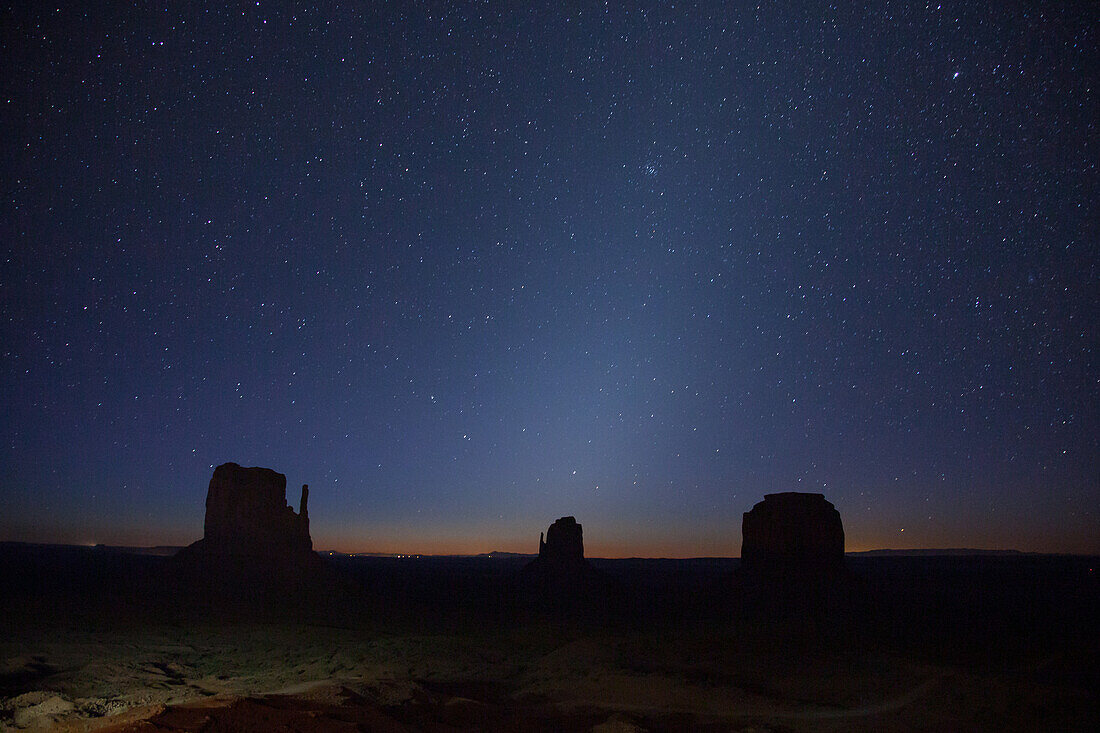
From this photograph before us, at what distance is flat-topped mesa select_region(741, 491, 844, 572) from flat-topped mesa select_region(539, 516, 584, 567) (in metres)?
26.4

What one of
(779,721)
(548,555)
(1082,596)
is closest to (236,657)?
(779,721)

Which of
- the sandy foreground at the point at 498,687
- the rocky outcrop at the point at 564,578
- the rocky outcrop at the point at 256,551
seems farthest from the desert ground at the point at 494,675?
the rocky outcrop at the point at 564,578

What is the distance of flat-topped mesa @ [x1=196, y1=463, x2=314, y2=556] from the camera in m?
55.1

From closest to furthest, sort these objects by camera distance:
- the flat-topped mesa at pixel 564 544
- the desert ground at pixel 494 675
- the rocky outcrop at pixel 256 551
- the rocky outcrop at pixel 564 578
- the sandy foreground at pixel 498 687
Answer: the sandy foreground at pixel 498 687
the desert ground at pixel 494 675
the rocky outcrop at pixel 256 551
the rocky outcrop at pixel 564 578
the flat-topped mesa at pixel 564 544

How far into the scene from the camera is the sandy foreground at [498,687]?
13188mm

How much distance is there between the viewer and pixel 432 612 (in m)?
50.7

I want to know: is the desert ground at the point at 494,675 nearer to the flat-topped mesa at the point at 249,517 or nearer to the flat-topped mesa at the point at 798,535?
the flat-topped mesa at the point at 249,517

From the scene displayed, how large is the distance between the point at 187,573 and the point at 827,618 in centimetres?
Answer: 5214

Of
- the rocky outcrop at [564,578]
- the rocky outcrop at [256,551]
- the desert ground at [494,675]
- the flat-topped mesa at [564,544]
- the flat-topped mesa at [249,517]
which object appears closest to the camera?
the desert ground at [494,675]

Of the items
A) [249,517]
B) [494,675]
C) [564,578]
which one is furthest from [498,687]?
[564,578]

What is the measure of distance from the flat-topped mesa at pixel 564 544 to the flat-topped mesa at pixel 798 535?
26.4 meters

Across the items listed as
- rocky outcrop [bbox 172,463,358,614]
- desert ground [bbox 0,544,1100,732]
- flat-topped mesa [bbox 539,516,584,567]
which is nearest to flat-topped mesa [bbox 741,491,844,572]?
desert ground [bbox 0,544,1100,732]

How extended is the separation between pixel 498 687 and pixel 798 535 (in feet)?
171

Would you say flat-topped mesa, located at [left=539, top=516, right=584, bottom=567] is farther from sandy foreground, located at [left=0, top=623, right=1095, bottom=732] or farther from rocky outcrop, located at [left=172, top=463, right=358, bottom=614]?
sandy foreground, located at [left=0, top=623, right=1095, bottom=732]
